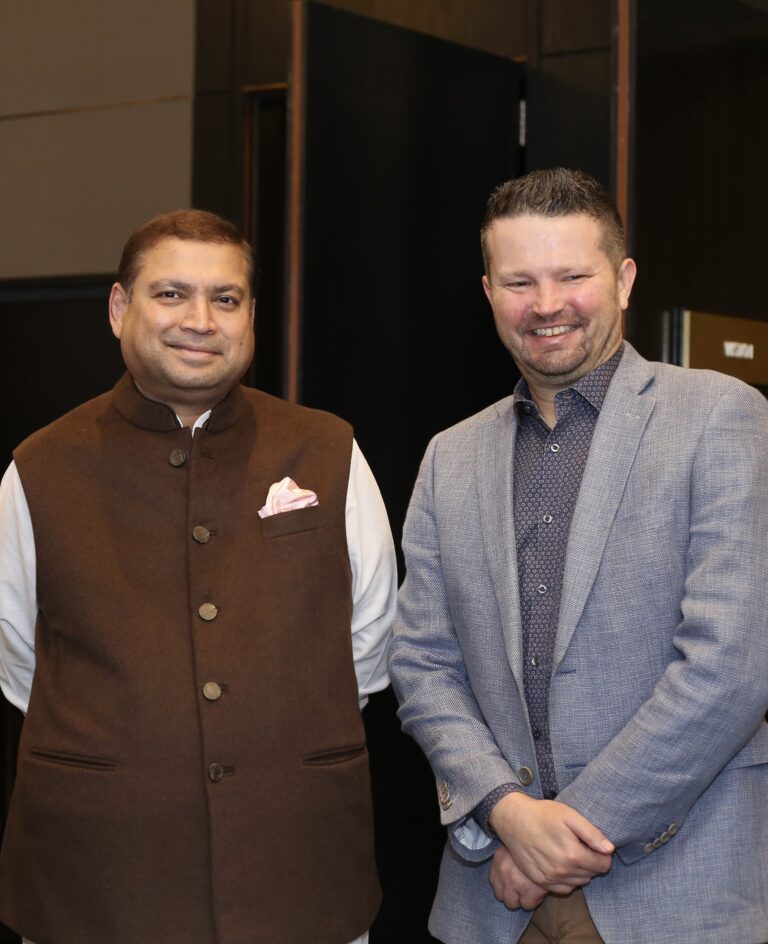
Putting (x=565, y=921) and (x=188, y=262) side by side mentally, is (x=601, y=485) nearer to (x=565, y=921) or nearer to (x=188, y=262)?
(x=565, y=921)

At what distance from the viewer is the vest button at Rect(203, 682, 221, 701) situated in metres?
2.28

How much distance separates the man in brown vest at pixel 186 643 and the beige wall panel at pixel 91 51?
189 cm

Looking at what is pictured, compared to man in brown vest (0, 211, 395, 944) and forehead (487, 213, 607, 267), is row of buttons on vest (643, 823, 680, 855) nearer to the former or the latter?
man in brown vest (0, 211, 395, 944)

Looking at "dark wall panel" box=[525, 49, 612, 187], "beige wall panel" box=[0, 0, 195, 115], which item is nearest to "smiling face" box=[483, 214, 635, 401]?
"dark wall panel" box=[525, 49, 612, 187]

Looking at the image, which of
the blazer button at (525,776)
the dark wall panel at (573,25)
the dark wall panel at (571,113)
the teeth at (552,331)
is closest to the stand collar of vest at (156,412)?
the teeth at (552,331)

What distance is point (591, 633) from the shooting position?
6.70 feet

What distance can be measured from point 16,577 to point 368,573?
604 millimetres

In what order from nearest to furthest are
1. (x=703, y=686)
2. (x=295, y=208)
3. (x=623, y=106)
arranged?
(x=703, y=686)
(x=623, y=106)
(x=295, y=208)

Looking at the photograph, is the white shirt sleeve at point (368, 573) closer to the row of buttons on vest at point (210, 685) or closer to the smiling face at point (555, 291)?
the row of buttons on vest at point (210, 685)

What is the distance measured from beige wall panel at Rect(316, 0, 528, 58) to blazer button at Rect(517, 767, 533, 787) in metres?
2.32

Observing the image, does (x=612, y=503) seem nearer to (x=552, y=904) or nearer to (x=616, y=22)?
(x=552, y=904)

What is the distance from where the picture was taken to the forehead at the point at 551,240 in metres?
2.13

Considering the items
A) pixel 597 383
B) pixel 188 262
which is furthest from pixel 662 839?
pixel 188 262

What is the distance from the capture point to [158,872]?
226cm
